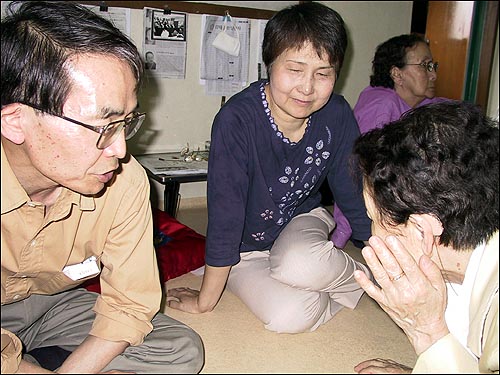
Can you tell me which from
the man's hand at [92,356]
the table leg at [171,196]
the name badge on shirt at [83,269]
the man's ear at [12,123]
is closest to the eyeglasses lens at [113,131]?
the man's ear at [12,123]

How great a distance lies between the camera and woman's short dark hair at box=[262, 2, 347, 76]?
147 centimetres

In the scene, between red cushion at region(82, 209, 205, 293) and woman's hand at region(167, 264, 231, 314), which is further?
red cushion at region(82, 209, 205, 293)

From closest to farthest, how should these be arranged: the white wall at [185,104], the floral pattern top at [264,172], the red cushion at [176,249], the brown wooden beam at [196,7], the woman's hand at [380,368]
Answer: the woman's hand at [380,368]
the floral pattern top at [264,172]
the red cushion at [176,249]
the brown wooden beam at [196,7]
the white wall at [185,104]

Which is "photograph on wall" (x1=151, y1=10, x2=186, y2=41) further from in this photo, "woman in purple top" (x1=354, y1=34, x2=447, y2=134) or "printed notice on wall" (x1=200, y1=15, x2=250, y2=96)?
"woman in purple top" (x1=354, y1=34, x2=447, y2=134)

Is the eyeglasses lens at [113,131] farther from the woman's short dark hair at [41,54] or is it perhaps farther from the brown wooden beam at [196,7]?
the brown wooden beam at [196,7]

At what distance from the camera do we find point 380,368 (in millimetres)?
1194

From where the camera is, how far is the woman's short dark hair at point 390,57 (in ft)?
8.29

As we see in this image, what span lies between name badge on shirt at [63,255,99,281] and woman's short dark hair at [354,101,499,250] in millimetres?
613

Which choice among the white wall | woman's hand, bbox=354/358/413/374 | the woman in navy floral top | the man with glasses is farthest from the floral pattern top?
the white wall

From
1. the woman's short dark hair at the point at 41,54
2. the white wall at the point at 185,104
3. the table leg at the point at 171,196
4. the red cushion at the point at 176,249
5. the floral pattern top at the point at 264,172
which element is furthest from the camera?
the white wall at the point at 185,104

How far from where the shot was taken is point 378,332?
154 cm

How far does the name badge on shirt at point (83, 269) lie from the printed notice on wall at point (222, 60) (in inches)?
67.3

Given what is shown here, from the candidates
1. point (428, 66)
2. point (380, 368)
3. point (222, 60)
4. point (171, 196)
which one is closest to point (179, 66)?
point (222, 60)

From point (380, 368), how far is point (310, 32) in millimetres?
889
